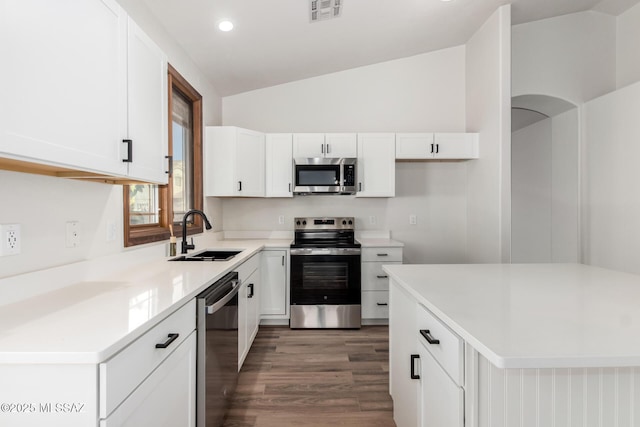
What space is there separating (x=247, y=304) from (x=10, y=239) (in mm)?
1682

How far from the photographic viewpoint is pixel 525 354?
77 cm

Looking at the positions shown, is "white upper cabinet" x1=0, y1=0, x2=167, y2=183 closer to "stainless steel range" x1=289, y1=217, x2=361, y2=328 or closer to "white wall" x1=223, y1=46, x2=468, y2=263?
"stainless steel range" x1=289, y1=217, x2=361, y2=328

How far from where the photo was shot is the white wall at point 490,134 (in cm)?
314

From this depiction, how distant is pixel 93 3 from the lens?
3.98ft

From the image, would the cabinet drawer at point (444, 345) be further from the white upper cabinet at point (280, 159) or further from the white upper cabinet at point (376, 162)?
the white upper cabinet at point (280, 159)

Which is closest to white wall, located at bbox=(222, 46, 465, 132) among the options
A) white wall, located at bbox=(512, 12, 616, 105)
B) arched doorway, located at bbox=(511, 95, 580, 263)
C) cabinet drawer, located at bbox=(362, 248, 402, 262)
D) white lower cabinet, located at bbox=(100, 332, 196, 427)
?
white wall, located at bbox=(512, 12, 616, 105)

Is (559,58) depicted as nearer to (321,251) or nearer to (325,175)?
(325,175)

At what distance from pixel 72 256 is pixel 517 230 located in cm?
542

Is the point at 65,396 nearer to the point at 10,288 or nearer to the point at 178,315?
the point at 178,315

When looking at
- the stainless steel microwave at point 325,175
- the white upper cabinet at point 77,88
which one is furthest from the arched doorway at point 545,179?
the white upper cabinet at point 77,88

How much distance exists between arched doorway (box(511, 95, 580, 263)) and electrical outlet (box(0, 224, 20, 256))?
426 cm

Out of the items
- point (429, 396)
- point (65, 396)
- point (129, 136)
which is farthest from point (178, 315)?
point (429, 396)

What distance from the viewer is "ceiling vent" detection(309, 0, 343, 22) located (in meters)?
2.54

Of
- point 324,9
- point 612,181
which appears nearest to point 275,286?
point 324,9
